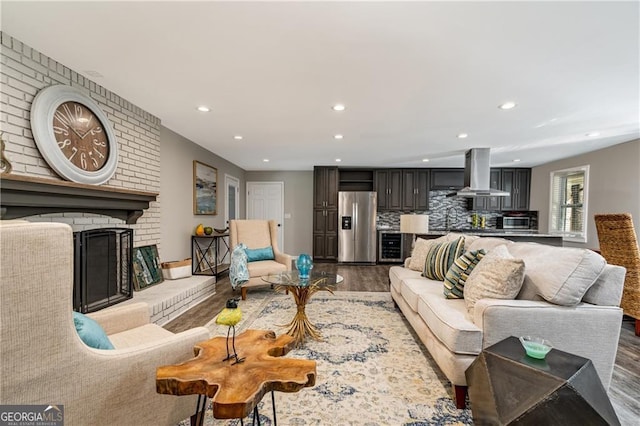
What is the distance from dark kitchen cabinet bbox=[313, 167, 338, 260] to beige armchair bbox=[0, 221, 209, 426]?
5308mm

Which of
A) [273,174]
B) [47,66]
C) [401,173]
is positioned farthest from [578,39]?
[273,174]

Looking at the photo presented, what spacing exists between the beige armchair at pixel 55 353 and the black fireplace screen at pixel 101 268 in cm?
155

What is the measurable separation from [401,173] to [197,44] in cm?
533

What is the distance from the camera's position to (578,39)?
172 centimetres

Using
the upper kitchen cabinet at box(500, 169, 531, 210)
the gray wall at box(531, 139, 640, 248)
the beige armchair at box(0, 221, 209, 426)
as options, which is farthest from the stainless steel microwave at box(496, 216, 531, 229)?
the beige armchair at box(0, 221, 209, 426)

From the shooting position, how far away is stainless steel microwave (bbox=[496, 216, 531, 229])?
20.8 ft

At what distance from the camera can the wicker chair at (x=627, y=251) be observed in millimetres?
2543

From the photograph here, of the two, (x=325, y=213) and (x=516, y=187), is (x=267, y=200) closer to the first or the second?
(x=325, y=213)

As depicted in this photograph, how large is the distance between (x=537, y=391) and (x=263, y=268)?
305 cm

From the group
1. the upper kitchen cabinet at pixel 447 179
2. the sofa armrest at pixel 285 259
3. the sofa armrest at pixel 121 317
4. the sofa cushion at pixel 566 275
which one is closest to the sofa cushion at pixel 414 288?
the sofa cushion at pixel 566 275

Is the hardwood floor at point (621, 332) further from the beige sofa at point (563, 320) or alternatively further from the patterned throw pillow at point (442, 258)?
the patterned throw pillow at point (442, 258)

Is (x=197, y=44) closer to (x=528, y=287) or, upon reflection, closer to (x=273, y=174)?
(x=528, y=287)

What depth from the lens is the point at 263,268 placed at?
3680 mm

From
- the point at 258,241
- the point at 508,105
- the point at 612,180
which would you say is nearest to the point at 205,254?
the point at 258,241
